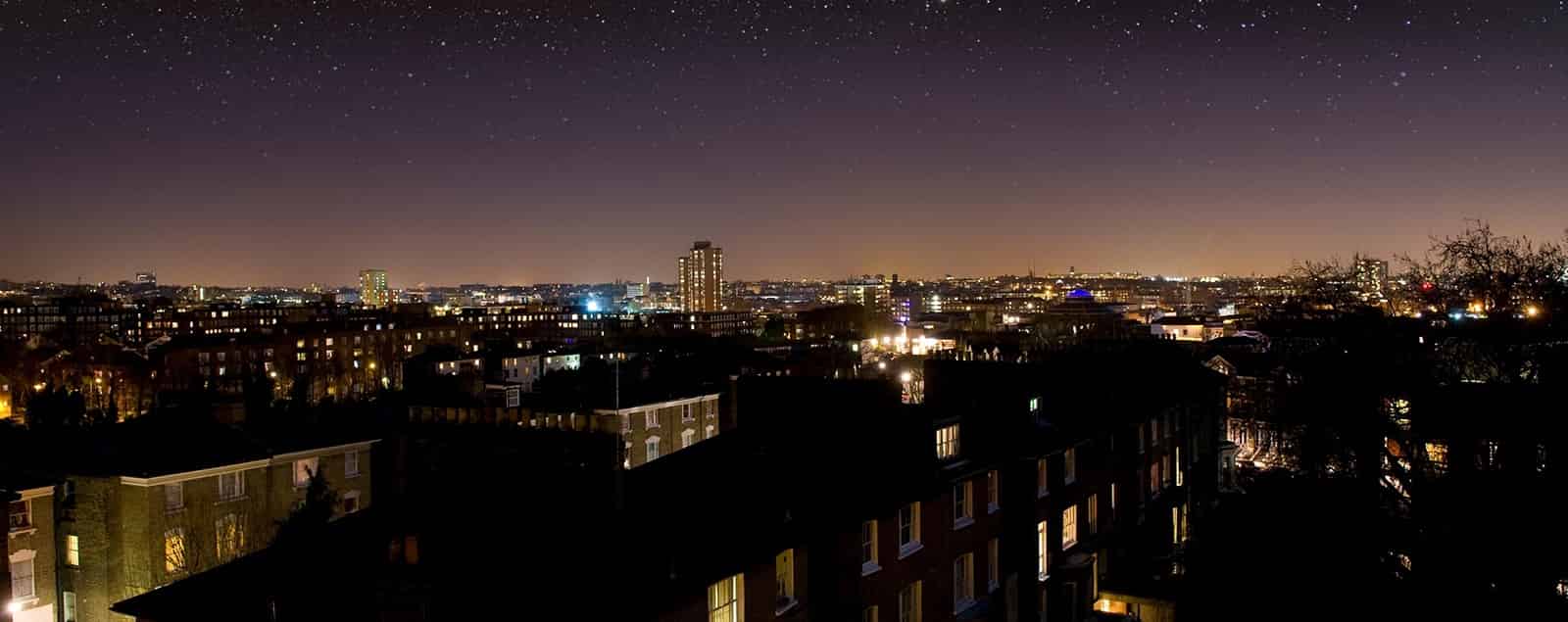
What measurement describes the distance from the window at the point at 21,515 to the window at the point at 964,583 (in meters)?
20.7

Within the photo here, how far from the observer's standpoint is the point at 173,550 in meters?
24.5

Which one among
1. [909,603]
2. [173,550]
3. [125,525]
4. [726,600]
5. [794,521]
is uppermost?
[794,521]

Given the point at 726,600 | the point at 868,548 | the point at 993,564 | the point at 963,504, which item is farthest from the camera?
the point at 993,564

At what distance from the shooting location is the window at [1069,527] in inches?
948

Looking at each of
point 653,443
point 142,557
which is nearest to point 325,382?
point 653,443

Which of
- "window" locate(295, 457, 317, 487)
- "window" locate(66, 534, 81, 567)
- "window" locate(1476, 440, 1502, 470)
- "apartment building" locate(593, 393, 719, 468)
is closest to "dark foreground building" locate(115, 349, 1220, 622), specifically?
"window" locate(295, 457, 317, 487)

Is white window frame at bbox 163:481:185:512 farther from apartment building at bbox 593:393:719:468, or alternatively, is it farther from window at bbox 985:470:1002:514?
window at bbox 985:470:1002:514

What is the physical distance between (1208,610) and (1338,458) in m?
3.69

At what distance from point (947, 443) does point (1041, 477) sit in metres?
4.21

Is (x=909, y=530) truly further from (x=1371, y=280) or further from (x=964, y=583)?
(x=1371, y=280)

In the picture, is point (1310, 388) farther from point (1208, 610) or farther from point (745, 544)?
point (745, 544)

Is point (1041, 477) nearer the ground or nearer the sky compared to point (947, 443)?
nearer the ground

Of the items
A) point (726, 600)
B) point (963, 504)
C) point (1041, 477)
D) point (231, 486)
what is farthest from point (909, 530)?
point (231, 486)

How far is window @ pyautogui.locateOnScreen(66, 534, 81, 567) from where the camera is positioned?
963 inches
